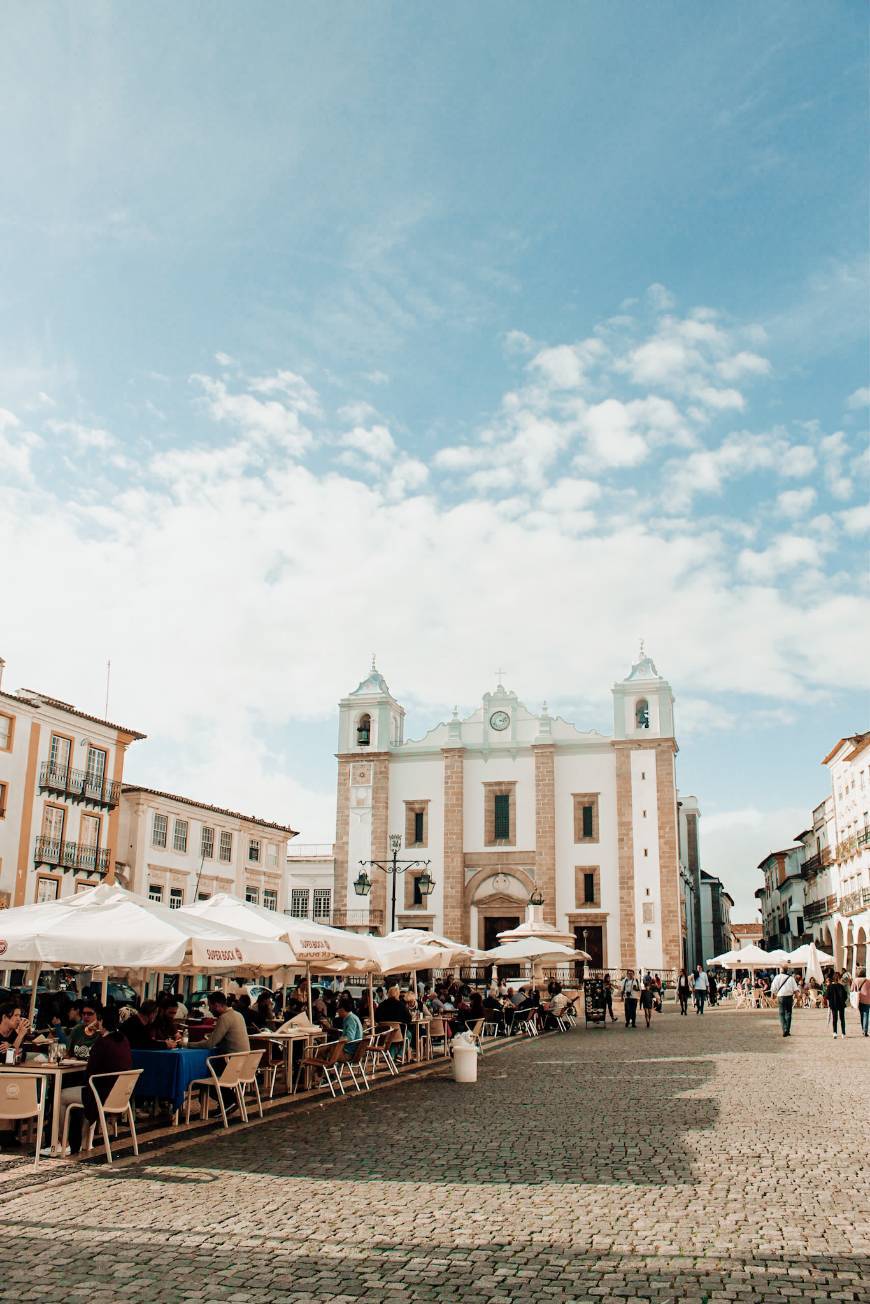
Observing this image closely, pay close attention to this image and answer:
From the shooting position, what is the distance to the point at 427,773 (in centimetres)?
5500

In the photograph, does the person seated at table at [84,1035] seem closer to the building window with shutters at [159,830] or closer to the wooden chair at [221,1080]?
the wooden chair at [221,1080]

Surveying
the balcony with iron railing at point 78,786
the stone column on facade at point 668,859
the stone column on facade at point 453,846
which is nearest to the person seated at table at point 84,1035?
the balcony with iron railing at point 78,786

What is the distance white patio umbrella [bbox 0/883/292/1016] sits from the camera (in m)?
10.5

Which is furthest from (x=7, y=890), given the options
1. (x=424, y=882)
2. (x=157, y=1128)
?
(x=157, y=1128)

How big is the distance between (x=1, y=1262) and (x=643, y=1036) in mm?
21076

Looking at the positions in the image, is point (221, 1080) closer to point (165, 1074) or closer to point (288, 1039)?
point (165, 1074)

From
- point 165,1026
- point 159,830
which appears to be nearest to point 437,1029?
point 165,1026

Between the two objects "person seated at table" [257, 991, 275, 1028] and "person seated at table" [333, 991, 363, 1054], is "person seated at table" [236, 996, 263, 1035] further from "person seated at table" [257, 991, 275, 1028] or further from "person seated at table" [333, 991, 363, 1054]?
"person seated at table" [333, 991, 363, 1054]

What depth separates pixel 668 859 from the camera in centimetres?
5038

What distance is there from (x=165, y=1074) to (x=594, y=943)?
42.1 meters

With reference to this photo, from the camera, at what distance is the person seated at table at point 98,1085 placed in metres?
9.78

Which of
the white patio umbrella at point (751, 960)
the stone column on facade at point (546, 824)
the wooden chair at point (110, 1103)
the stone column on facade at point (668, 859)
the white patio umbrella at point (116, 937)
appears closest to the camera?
the wooden chair at point (110, 1103)

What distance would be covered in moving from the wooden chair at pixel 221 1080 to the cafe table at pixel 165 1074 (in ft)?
0.44

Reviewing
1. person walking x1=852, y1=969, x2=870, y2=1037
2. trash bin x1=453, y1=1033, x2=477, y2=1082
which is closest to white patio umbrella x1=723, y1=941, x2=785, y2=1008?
person walking x1=852, y1=969, x2=870, y2=1037
